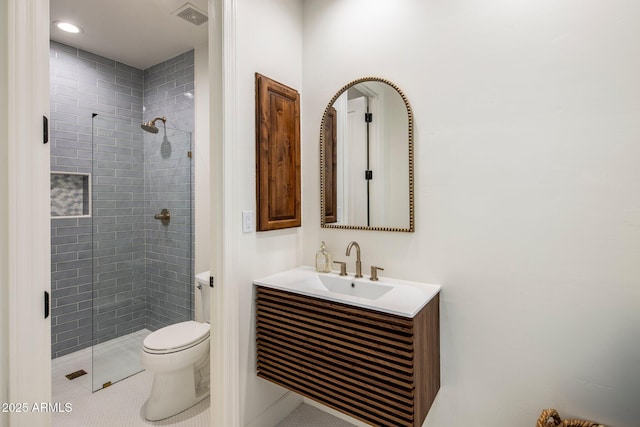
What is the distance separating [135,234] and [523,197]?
301 cm

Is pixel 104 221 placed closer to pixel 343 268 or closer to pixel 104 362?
pixel 104 362

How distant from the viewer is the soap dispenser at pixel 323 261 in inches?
76.3

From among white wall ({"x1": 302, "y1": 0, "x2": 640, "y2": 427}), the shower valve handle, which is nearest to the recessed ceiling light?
the shower valve handle

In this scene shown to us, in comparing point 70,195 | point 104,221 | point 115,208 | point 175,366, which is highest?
point 70,195

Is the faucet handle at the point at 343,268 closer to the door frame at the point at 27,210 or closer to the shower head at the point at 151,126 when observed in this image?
the door frame at the point at 27,210

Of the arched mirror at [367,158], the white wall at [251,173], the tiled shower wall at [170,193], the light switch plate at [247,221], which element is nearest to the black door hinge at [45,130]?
the white wall at [251,173]

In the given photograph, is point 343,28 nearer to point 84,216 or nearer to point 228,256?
point 228,256

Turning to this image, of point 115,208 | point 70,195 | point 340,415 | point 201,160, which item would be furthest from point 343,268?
point 70,195

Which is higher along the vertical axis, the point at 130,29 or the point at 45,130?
the point at 130,29

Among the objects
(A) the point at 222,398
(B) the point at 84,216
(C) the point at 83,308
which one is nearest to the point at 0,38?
(A) the point at 222,398

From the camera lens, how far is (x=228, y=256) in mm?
1626

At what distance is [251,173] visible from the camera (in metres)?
1.75

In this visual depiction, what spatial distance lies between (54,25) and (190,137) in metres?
1.20

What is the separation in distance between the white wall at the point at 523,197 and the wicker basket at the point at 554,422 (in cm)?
8
